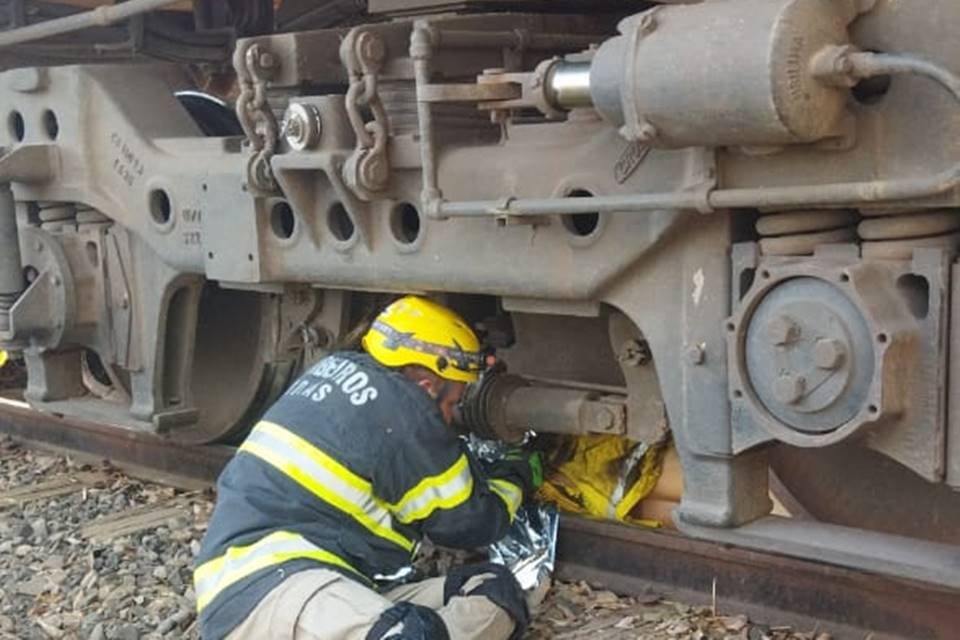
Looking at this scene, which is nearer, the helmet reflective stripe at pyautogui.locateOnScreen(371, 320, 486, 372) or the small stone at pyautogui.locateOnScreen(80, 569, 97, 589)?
the helmet reflective stripe at pyautogui.locateOnScreen(371, 320, 486, 372)

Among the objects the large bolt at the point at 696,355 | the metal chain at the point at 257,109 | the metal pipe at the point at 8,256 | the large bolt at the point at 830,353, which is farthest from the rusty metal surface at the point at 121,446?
the large bolt at the point at 830,353

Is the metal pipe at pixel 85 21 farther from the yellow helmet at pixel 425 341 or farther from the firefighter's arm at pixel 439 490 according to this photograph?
the firefighter's arm at pixel 439 490

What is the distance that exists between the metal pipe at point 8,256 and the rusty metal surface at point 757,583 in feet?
7.59

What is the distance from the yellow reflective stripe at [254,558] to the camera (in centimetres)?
358

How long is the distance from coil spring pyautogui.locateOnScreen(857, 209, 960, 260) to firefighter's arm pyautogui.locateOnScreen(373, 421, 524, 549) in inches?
53.3

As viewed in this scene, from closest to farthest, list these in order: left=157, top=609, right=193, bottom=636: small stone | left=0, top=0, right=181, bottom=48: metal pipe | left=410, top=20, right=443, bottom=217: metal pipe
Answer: left=410, top=20, right=443, bottom=217: metal pipe → left=157, top=609, right=193, bottom=636: small stone → left=0, top=0, right=181, bottom=48: metal pipe

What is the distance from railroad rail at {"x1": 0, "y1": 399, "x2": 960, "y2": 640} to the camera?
3430mm

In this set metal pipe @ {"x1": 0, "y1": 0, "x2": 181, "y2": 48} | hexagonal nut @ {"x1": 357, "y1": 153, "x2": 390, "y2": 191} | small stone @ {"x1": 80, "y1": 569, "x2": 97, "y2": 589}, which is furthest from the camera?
small stone @ {"x1": 80, "y1": 569, "x2": 97, "y2": 589}

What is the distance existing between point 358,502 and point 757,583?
1.12 meters

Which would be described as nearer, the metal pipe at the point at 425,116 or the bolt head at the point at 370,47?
the metal pipe at the point at 425,116

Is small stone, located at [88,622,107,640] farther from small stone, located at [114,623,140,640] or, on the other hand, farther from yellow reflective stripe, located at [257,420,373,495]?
yellow reflective stripe, located at [257,420,373,495]

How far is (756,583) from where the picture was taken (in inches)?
147

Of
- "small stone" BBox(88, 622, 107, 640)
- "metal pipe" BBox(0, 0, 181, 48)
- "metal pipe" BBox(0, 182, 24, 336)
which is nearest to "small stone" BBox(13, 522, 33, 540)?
"metal pipe" BBox(0, 182, 24, 336)

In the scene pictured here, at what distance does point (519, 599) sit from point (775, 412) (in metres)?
1.22
